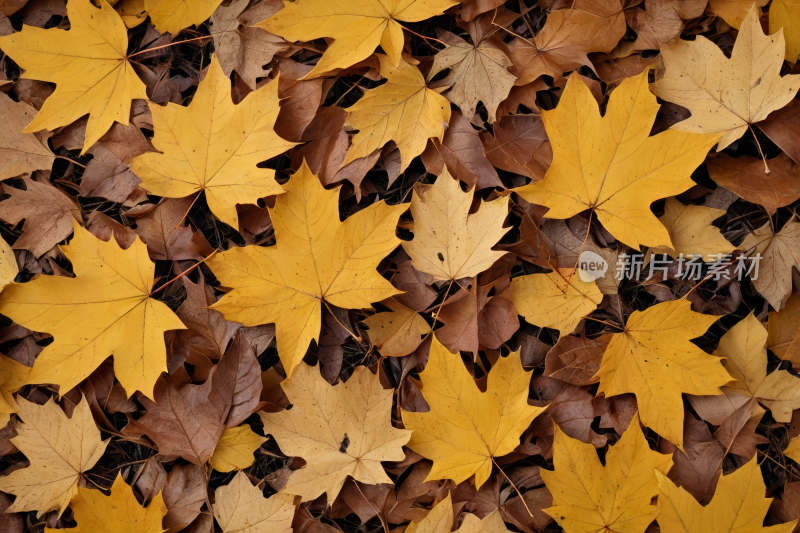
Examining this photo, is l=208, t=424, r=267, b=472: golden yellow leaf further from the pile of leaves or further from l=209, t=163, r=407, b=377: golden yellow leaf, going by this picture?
l=209, t=163, r=407, b=377: golden yellow leaf

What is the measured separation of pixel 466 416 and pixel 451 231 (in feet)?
1.28

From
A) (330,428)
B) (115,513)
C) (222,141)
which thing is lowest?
(115,513)

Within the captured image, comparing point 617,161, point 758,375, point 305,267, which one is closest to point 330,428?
point 305,267

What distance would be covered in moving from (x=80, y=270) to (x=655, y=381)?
1.25 m

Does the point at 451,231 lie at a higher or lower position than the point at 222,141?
lower

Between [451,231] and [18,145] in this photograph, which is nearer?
[451,231]

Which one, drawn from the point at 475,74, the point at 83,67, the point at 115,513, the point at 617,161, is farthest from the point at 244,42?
the point at 115,513

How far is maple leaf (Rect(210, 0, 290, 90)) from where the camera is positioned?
1.11 m

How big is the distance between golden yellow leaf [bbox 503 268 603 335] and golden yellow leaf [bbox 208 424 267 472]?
2.13 feet

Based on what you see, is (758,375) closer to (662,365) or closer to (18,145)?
(662,365)

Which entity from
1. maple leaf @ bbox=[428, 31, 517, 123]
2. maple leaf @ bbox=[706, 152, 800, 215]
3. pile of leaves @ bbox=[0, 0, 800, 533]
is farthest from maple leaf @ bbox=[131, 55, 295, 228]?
maple leaf @ bbox=[706, 152, 800, 215]

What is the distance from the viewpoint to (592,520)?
1017mm

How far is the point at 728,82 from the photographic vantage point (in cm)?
101

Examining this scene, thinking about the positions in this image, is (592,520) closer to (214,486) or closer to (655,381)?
(655,381)
